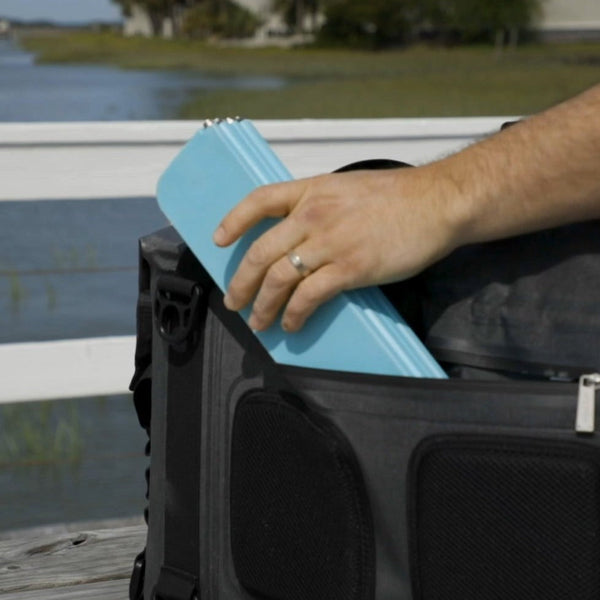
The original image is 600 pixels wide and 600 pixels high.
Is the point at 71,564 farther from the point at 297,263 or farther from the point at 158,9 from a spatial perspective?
the point at 158,9

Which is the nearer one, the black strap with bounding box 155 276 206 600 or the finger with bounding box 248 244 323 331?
the finger with bounding box 248 244 323 331

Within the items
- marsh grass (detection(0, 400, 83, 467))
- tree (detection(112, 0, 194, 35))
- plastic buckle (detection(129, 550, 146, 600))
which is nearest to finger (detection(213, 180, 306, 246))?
plastic buckle (detection(129, 550, 146, 600))

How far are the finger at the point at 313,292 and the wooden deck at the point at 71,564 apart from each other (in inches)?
28.0

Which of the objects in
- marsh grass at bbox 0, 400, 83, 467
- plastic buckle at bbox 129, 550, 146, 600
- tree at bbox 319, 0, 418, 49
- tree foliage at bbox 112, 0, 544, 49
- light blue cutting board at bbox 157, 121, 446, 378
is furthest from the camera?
tree at bbox 319, 0, 418, 49

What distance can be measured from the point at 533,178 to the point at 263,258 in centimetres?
21

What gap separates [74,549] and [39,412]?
3.63ft

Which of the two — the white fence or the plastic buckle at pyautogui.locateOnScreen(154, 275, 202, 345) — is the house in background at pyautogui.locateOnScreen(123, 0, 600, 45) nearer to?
the white fence

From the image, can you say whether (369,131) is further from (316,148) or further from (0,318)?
(0,318)

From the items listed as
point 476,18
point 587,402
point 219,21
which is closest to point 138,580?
point 587,402

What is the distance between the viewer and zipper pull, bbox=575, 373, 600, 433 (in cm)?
91

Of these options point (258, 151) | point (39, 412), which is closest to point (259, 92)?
point (39, 412)

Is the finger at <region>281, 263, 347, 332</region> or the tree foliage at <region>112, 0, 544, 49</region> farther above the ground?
the finger at <region>281, 263, 347, 332</region>

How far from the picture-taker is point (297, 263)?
1.00 m

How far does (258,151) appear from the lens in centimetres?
107
